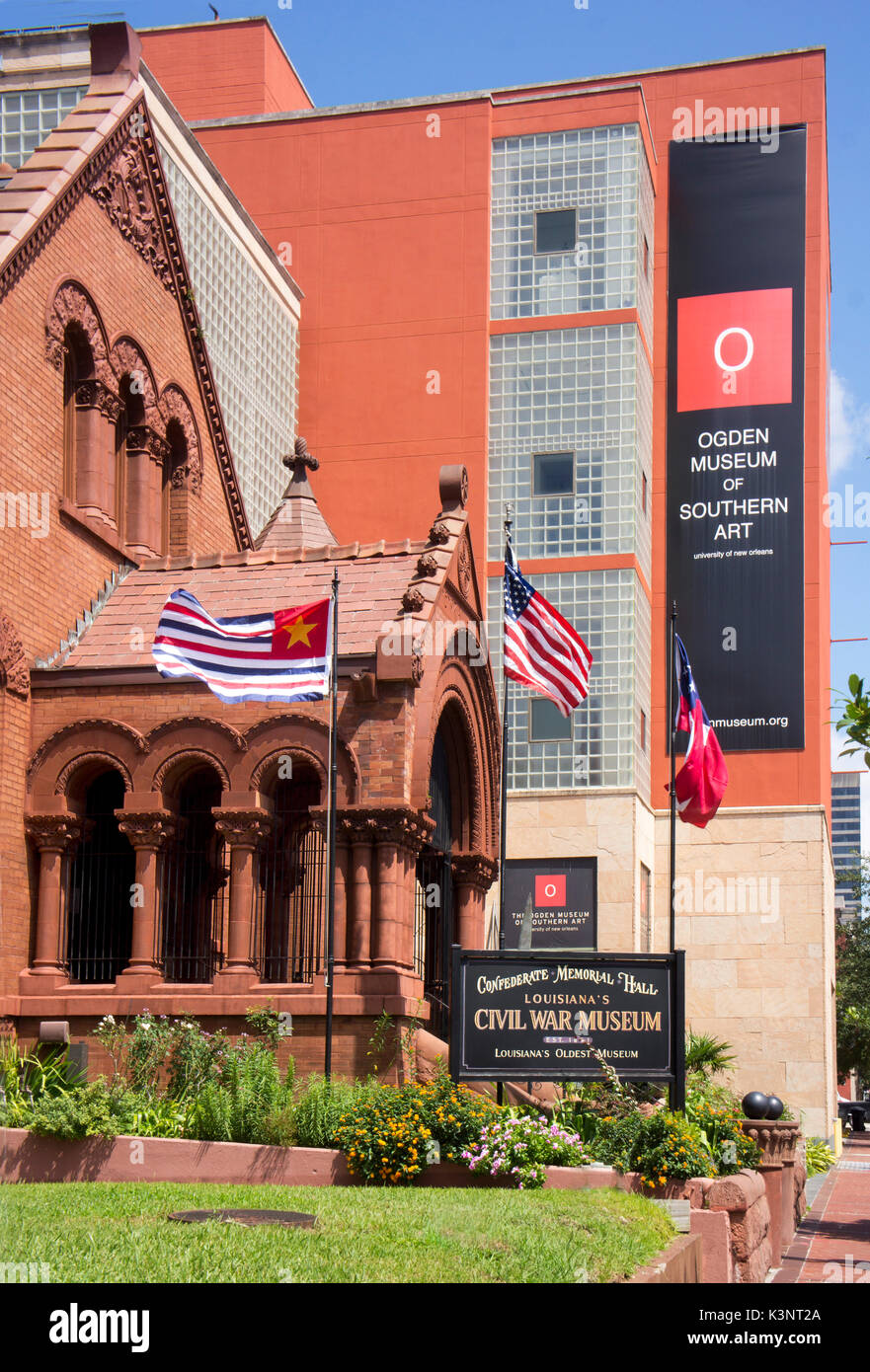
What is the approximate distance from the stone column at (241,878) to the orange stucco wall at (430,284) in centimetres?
1793

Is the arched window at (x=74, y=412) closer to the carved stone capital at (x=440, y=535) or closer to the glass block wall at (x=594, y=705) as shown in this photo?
the carved stone capital at (x=440, y=535)

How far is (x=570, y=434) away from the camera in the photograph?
37344mm

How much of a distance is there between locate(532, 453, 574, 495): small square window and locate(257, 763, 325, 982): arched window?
15.4m

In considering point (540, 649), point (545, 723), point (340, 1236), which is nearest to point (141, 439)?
point (540, 649)

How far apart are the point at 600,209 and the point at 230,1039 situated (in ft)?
82.6

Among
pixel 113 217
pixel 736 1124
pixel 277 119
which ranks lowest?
pixel 736 1124

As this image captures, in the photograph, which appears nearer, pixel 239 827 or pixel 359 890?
pixel 359 890

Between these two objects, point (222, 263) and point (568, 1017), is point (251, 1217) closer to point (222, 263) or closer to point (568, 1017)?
point (568, 1017)

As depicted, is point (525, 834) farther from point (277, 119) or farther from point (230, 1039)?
point (277, 119)

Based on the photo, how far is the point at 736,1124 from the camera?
62.5 ft

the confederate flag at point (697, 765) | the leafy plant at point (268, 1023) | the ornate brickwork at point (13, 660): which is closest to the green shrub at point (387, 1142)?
the leafy plant at point (268, 1023)

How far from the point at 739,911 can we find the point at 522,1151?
2241 centimetres
